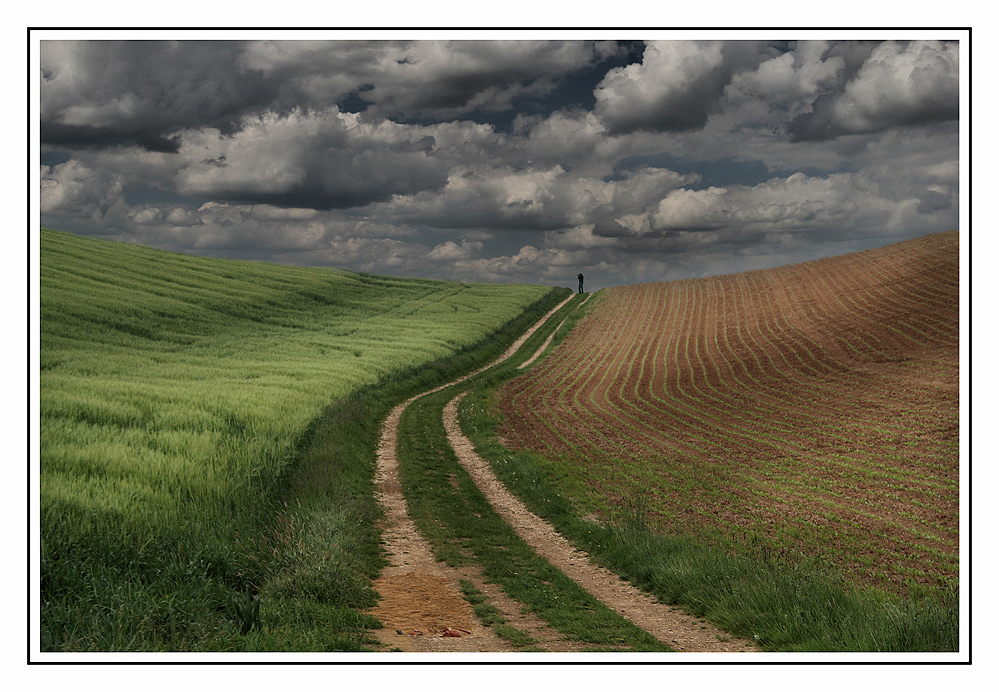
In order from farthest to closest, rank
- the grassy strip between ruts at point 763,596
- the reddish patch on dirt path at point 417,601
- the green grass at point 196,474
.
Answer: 1. the reddish patch on dirt path at point 417,601
2. the green grass at point 196,474
3. the grassy strip between ruts at point 763,596

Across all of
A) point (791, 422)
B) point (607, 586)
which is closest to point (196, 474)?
point (607, 586)

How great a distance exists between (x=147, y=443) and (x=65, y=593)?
6.11 meters

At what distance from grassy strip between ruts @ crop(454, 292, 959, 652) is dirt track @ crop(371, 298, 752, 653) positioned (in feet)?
1.18

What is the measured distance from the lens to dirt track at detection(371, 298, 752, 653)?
26.9ft

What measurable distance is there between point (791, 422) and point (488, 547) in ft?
51.6

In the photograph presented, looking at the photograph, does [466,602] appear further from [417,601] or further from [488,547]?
[488,547]

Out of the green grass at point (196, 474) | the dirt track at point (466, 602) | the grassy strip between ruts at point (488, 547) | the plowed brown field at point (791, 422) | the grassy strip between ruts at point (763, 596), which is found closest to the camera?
the grassy strip between ruts at point (763, 596)

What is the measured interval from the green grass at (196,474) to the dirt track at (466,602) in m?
0.52

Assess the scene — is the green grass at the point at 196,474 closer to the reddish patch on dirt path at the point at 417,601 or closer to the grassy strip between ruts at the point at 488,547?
the reddish patch on dirt path at the point at 417,601

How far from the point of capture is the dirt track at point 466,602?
8.19 m

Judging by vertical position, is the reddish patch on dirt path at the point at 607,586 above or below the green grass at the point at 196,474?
below

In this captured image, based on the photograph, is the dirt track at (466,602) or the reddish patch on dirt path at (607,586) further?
the reddish patch on dirt path at (607,586)

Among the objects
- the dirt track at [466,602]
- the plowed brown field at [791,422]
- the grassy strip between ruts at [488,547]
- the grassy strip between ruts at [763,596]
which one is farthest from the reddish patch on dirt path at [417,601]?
the plowed brown field at [791,422]

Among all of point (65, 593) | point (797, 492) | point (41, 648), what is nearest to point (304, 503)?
point (65, 593)
